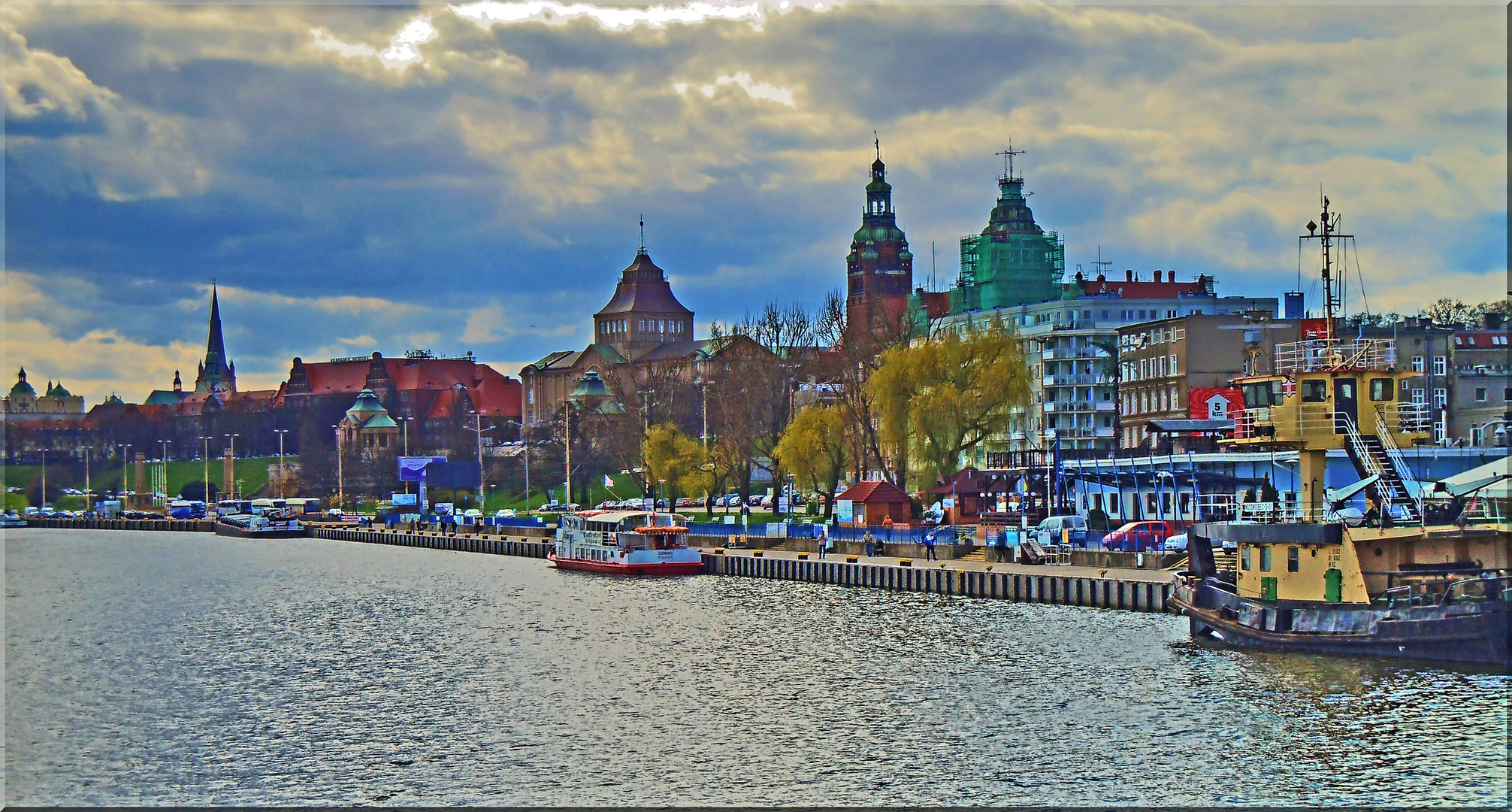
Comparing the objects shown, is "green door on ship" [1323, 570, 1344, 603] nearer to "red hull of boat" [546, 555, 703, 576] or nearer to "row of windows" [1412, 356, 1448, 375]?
"red hull of boat" [546, 555, 703, 576]

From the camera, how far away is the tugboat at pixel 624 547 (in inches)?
3836

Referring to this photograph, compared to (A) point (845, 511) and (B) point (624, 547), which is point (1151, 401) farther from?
(B) point (624, 547)

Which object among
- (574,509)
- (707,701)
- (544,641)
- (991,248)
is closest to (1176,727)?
(707,701)

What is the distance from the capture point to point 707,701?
50625 mm

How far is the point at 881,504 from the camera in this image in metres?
102

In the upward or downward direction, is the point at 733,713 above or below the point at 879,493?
below

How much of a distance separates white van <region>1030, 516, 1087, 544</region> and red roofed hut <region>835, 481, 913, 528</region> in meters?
11.1

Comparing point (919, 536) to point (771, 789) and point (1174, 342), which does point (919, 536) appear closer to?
point (1174, 342)

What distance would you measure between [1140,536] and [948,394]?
2780cm

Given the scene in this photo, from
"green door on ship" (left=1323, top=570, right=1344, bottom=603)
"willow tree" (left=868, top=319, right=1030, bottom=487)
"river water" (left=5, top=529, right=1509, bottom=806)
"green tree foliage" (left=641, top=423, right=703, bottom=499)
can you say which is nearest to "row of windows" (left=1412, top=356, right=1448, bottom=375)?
"willow tree" (left=868, top=319, right=1030, bottom=487)

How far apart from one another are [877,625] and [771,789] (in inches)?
1119

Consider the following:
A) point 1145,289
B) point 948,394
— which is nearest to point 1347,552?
point 948,394

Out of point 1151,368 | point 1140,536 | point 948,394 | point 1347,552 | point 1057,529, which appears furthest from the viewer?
point 1151,368

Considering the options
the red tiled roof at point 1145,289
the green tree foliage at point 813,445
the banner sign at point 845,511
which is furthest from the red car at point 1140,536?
the red tiled roof at point 1145,289
